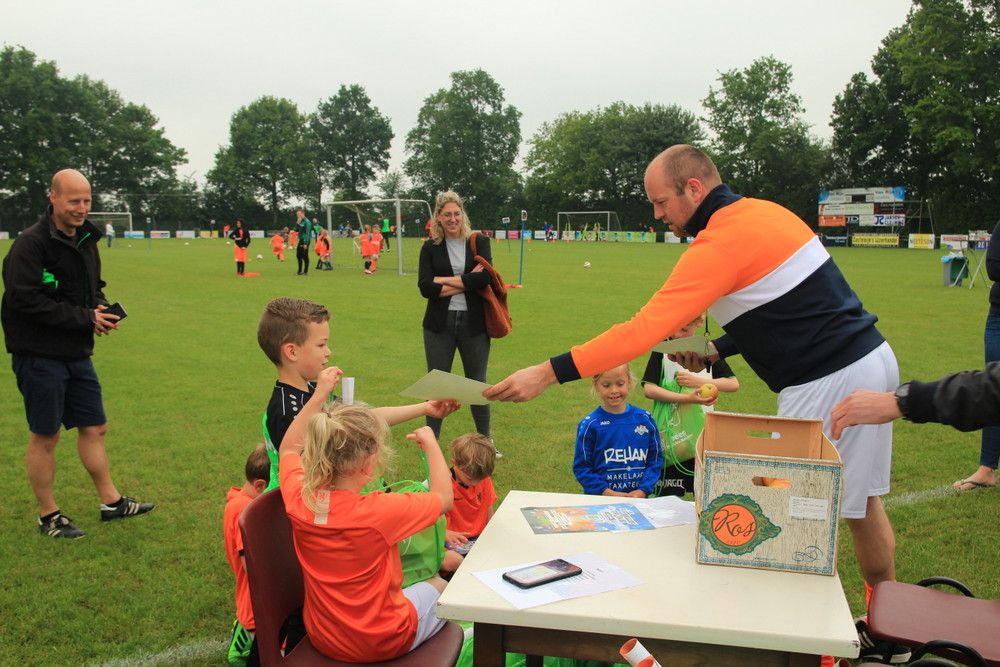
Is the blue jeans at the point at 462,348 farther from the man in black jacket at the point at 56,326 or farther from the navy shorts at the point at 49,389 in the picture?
the navy shorts at the point at 49,389

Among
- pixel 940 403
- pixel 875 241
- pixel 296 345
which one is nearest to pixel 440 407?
pixel 296 345

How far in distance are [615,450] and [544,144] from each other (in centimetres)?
7458

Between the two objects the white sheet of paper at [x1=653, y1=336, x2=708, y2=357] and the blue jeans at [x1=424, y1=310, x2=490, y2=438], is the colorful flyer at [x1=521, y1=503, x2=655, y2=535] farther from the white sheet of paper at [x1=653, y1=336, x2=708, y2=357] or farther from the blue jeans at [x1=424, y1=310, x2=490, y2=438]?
the blue jeans at [x1=424, y1=310, x2=490, y2=438]

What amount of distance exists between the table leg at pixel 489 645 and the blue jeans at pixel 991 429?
4.21 metres

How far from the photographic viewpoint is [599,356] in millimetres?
2963

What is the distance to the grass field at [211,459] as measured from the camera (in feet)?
12.0

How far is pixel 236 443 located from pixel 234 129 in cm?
7767

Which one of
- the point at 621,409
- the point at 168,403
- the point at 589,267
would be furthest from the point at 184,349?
the point at 589,267

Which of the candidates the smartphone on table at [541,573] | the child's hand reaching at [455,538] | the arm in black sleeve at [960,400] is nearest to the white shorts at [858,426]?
the arm in black sleeve at [960,400]

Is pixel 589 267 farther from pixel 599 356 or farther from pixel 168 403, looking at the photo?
pixel 599 356

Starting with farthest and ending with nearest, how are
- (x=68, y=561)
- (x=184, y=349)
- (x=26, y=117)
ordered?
(x=26, y=117)
(x=184, y=349)
(x=68, y=561)

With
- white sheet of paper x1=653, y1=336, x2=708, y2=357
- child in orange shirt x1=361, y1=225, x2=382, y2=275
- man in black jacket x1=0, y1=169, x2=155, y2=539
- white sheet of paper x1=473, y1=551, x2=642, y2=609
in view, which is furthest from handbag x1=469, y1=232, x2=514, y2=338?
child in orange shirt x1=361, y1=225, x2=382, y2=275

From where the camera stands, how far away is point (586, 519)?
105 inches

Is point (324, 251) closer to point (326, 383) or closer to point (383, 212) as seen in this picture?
point (383, 212)
